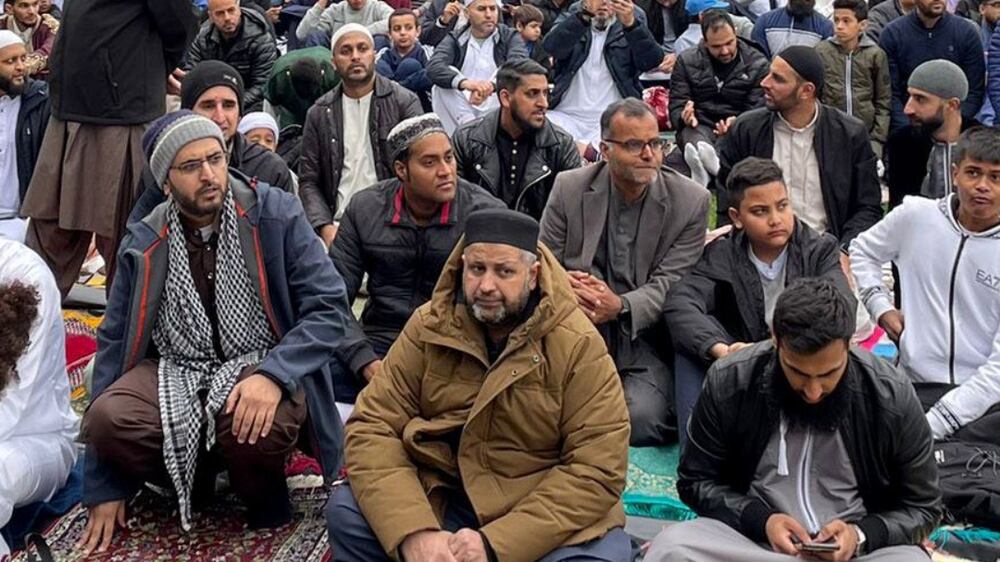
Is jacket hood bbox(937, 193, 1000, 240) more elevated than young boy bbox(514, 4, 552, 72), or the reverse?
young boy bbox(514, 4, 552, 72)

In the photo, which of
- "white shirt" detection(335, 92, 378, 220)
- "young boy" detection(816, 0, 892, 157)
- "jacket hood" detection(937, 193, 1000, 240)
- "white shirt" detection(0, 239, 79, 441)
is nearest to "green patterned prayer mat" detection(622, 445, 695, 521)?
"jacket hood" detection(937, 193, 1000, 240)

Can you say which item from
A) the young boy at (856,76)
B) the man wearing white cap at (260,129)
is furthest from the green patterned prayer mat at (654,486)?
the young boy at (856,76)

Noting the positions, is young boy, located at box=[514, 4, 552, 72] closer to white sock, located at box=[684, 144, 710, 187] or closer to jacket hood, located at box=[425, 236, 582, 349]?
white sock, located at box=[684, 144, 710, 187]

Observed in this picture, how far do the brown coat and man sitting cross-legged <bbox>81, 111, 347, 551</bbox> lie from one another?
1.52 feet

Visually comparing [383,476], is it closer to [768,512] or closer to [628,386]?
[768,512]

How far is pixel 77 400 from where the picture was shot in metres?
5.32

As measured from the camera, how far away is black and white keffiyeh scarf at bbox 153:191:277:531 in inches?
163

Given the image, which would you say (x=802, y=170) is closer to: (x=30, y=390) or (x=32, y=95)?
(x=30, y=390)

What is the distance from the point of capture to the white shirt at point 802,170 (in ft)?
19.1

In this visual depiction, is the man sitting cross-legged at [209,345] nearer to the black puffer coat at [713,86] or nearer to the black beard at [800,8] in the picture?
the black puffer coat at [713,86]

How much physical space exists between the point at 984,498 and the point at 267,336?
2.40m

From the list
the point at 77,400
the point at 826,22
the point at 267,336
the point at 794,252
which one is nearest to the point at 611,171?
the point at 794,252

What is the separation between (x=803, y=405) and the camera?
3.43 metres

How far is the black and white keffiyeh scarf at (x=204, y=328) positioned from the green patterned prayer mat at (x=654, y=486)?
1356 millimetres
